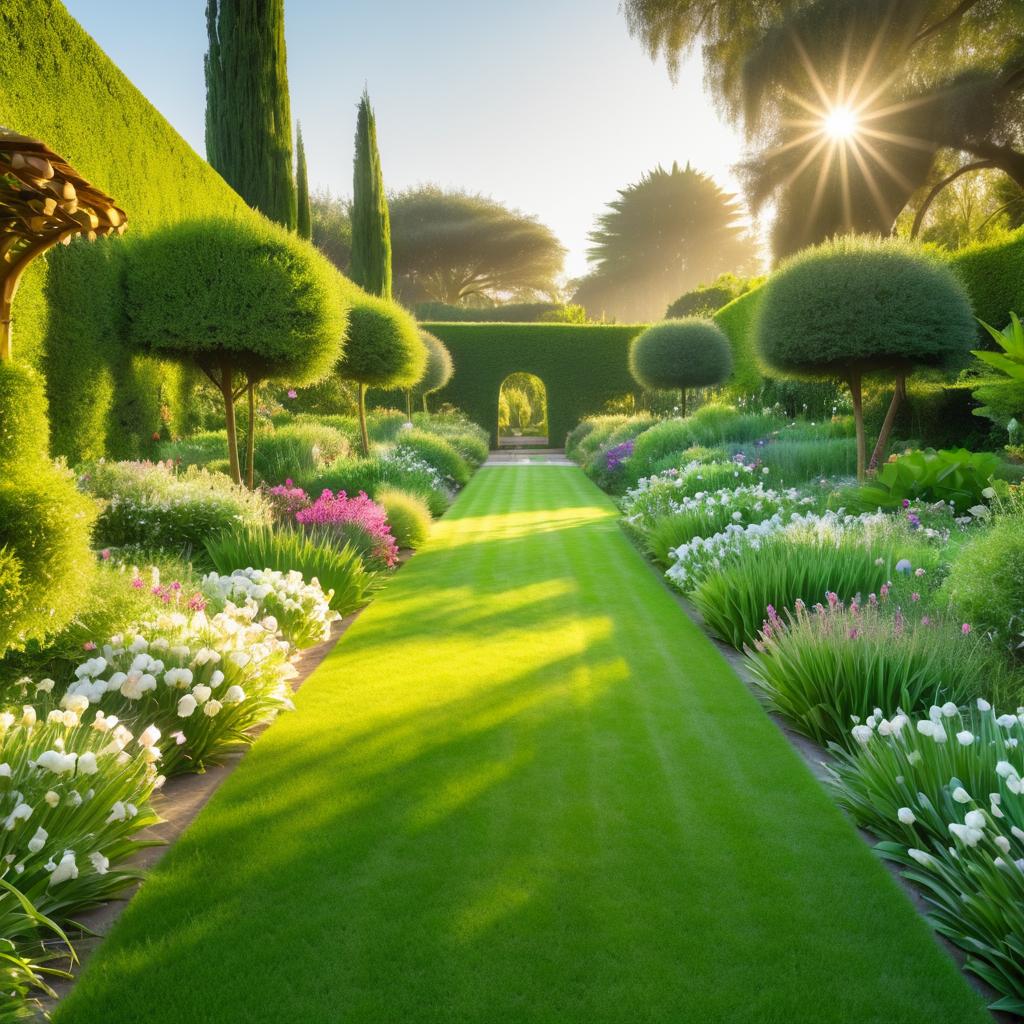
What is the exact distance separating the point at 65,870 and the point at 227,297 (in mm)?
6746

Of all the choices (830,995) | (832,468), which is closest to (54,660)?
(830,995)

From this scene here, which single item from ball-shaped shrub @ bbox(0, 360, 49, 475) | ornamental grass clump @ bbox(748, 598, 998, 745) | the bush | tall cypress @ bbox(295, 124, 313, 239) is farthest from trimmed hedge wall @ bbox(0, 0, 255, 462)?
tall cypress @ bbox(295, 124, 313, 239)

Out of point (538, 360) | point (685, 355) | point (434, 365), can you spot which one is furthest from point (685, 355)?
point (538, 360)

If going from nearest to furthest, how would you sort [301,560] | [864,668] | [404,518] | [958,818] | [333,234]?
1. [958,818]
2. [864,668]
3. [301,560]
4. [404,518]
5. [333,234]

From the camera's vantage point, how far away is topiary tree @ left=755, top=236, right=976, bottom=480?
8.16 meters

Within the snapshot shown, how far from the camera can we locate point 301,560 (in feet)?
18.3

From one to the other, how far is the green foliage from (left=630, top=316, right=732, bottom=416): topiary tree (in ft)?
35.3

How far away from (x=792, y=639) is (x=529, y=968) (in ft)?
7.62

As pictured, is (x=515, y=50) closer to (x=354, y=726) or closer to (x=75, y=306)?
(x=75, y=306)

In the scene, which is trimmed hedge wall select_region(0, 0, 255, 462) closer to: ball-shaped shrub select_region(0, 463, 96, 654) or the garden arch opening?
ball-shaped shrub select_region(0, 463, 96, 654)

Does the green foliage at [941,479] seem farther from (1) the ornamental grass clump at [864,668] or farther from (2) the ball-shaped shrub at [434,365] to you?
(2) the ball-shaped shrub at [434,365]

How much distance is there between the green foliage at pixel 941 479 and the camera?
6.78 m

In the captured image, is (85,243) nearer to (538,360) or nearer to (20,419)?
(20,419)

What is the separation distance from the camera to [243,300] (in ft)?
25.0
